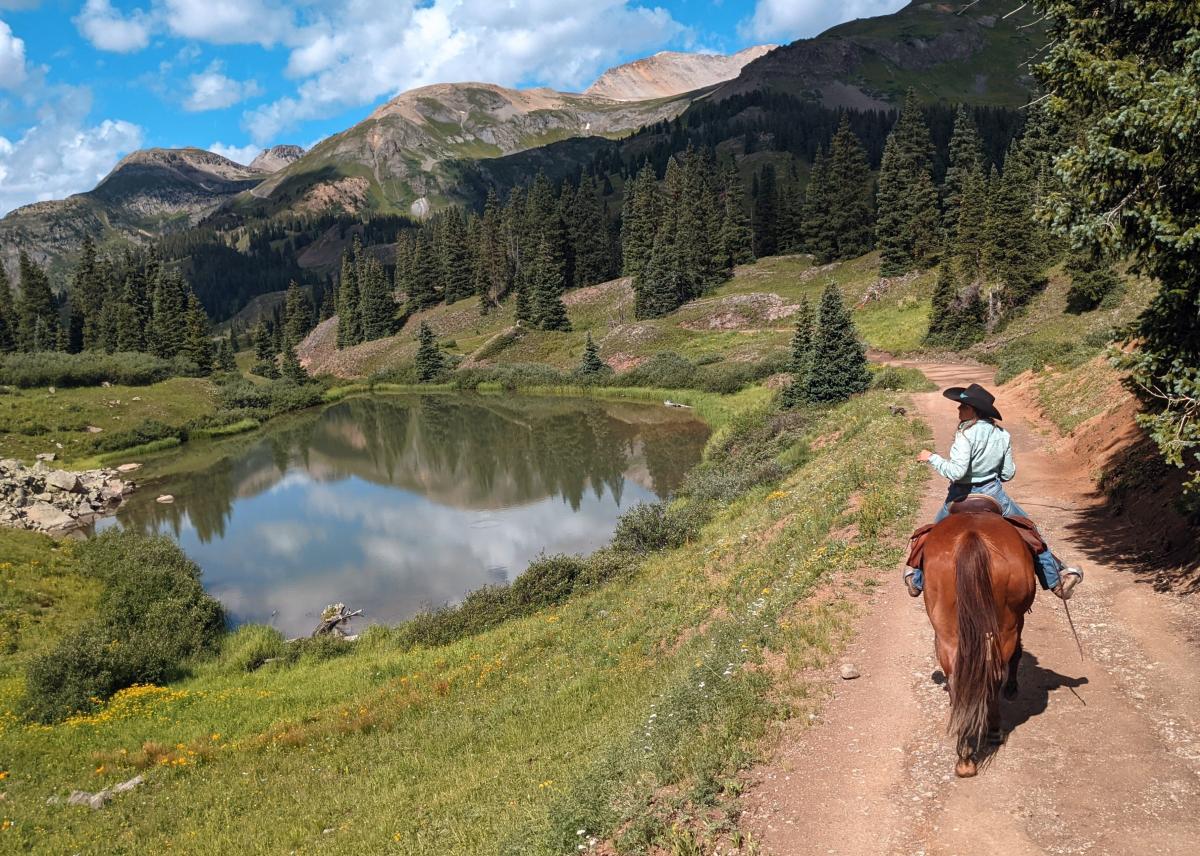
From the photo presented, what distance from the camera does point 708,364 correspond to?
65750 millimetres

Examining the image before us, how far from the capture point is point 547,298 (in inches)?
3733

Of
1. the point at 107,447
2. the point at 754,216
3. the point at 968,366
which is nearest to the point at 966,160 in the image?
the point at 754,216

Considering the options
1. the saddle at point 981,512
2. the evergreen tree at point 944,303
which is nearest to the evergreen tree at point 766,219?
the evergreen tree at point 944,303

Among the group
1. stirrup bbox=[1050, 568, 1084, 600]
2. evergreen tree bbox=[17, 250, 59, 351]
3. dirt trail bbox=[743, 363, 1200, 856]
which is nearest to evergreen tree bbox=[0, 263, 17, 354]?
evergreen tree bbox=[17, 250, 59, 351]

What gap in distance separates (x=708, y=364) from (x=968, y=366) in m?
26.4

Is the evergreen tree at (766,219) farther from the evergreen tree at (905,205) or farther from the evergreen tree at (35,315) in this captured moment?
the evergreen tree at (35,315)

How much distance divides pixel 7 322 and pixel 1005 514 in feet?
450

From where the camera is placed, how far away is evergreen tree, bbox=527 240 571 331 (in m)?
93.9

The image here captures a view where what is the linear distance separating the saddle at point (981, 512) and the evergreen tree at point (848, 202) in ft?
287

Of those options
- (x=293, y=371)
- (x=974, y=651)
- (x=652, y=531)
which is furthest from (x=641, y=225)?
(x=974, y=651)

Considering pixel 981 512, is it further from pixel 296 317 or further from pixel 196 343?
pixel 296 317

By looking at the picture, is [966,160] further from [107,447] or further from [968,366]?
[107,447]

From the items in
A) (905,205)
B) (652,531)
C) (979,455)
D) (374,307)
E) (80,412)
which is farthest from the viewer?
(374,307)

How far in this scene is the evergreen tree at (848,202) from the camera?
87.9 metres
